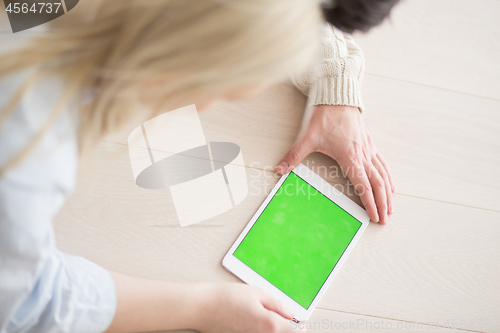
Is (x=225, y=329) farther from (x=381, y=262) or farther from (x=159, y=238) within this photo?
(x=381, y=262)

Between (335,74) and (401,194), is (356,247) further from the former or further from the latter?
(335,74)

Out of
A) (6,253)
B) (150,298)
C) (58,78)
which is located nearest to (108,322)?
(150,298)

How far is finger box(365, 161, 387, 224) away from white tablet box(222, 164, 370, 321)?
3 centimetres

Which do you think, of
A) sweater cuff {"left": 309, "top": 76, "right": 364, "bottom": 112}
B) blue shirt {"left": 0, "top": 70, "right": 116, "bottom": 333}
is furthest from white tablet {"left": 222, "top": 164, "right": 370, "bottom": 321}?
blue shirt {"left": 0, "top": 70, "right": 116, "bottom": 333}

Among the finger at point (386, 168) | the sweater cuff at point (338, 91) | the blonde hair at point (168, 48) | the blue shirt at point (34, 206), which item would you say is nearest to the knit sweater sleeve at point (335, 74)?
the sweater cuff at point (338, 91)

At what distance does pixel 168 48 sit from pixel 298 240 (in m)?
0.42

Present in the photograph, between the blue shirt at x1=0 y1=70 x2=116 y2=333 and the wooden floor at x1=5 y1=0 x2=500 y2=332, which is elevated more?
the blue shirt at x1=0 y1=70 x2=116 y2=333

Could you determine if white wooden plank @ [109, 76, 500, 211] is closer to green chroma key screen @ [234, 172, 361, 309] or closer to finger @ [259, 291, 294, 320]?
green chroma key screen @ [234, 172, 361, 309]

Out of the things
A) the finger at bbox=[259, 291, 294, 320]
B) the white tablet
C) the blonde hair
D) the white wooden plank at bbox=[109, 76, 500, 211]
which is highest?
the blonde hair

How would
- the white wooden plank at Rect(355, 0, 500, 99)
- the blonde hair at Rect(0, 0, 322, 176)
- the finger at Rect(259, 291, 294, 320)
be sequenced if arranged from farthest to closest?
1. the white wooden plank at Rect(355, 0, 500, 99)
2. the finger at Rect(259, 291, 294, 320)
3. the blonde hair at Rect(0, 0, 322, 176)

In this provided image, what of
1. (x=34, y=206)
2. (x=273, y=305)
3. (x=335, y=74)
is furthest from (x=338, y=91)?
(x=34, y=206)

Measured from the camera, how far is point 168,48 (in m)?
0.30

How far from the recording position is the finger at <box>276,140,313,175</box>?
629 mm

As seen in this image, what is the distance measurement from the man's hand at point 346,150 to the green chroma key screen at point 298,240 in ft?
0.14
